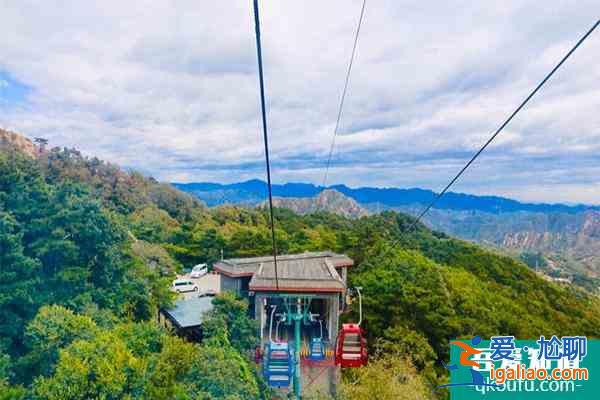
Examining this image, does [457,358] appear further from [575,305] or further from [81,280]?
[575,305]

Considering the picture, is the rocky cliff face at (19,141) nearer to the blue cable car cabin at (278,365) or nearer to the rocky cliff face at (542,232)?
the blue cable car cabin at (278,365)

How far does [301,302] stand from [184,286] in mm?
8854

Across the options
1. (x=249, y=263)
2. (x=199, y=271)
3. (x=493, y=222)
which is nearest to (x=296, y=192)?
(x=199, y=271)

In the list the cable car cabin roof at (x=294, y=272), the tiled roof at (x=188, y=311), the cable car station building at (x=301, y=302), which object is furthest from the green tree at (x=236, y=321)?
the tiled roof at (x=188, y=311)

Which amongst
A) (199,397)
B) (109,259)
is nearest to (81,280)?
(109,259)

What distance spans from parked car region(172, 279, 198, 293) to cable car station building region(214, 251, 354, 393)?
5.67 metres

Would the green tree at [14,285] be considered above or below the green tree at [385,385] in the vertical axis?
above

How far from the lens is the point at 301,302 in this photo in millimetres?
10594

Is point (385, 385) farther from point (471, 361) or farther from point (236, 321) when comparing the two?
point (236, 321)

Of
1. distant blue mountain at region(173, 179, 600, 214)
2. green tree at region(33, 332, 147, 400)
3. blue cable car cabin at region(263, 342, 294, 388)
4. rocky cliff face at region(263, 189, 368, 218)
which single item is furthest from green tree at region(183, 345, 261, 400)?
rocky cliff face at region(263, 189, 368, 218)

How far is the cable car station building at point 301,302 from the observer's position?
→ 32.8 feet

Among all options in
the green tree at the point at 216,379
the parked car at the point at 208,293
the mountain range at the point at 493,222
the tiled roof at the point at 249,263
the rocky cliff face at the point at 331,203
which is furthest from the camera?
the rocky cliff face at the point at 331,203

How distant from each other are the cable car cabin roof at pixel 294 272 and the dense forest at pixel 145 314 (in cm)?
100

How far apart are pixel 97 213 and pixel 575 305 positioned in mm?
25996
